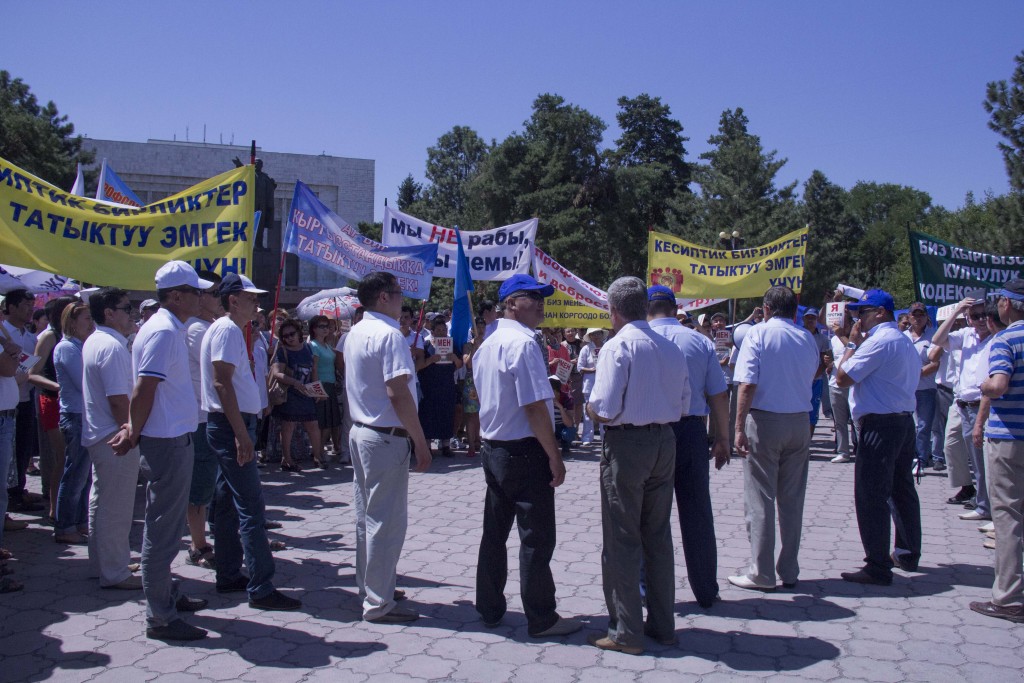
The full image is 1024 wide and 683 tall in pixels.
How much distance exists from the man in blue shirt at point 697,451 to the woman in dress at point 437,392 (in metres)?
6.10

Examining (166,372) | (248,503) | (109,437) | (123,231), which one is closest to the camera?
(166,372)

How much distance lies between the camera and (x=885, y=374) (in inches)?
224

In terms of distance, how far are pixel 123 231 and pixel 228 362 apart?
2964 mm

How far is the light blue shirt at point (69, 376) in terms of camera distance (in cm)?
642

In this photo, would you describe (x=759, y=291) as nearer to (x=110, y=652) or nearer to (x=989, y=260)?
(x=989, y=260)

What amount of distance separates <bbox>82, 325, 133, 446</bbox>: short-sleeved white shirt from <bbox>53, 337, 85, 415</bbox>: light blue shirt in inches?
44.5

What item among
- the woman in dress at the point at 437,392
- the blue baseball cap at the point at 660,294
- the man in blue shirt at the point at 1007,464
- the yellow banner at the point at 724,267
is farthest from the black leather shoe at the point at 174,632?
the yellow banner at the point at 724,267

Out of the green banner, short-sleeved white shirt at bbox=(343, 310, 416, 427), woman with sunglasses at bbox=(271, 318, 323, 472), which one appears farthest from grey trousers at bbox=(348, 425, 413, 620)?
the green banner

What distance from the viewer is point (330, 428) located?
1131 cm

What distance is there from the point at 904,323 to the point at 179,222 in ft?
32.5

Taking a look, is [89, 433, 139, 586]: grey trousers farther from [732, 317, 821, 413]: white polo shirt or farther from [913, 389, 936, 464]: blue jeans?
[913, 389, 936, 464]: blue jeans

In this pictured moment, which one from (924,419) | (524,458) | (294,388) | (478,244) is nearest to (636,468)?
(524,458)

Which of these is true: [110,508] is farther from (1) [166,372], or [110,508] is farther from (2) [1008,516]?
(2) [1008,516]

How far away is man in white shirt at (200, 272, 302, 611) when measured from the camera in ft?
16.5
